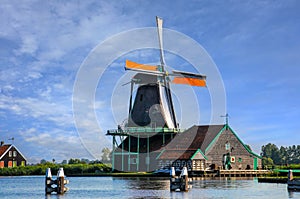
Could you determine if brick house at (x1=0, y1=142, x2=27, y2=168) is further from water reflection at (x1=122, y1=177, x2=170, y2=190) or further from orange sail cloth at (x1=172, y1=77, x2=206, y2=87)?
water reflection at (x1=122, y1=177, x2=170, y2=190)

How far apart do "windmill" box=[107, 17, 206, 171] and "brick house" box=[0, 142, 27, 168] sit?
2127cm

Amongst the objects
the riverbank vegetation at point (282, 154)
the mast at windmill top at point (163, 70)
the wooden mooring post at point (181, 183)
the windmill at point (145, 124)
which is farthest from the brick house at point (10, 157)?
the riverbank vegetation at point (282, 154)

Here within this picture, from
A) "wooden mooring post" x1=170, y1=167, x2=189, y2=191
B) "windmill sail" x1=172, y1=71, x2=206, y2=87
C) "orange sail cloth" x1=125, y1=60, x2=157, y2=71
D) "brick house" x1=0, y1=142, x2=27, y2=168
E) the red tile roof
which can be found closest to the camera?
"wooden mooring post" x1=170, y1=167, x2=189, y2=191

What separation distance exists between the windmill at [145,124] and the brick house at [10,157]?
21275 mm

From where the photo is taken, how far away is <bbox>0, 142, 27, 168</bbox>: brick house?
68.4 m

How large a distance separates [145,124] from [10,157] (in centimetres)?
2522

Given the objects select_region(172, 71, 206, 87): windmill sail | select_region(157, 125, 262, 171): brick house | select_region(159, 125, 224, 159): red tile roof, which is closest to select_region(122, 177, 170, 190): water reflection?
select_region(157, 125, 262, 171): brick house

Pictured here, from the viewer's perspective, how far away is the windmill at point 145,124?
52.7 meters

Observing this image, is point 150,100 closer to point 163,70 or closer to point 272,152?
point 163,70

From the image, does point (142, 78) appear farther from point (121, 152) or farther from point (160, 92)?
point (121, 152)

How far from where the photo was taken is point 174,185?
2867 centimetres

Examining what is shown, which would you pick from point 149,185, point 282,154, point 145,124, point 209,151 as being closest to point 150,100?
point 145,124

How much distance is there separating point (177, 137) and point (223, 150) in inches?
199

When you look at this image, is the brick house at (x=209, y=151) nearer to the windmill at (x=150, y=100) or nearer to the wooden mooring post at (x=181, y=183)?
the windmill at (x=150, y=100)
